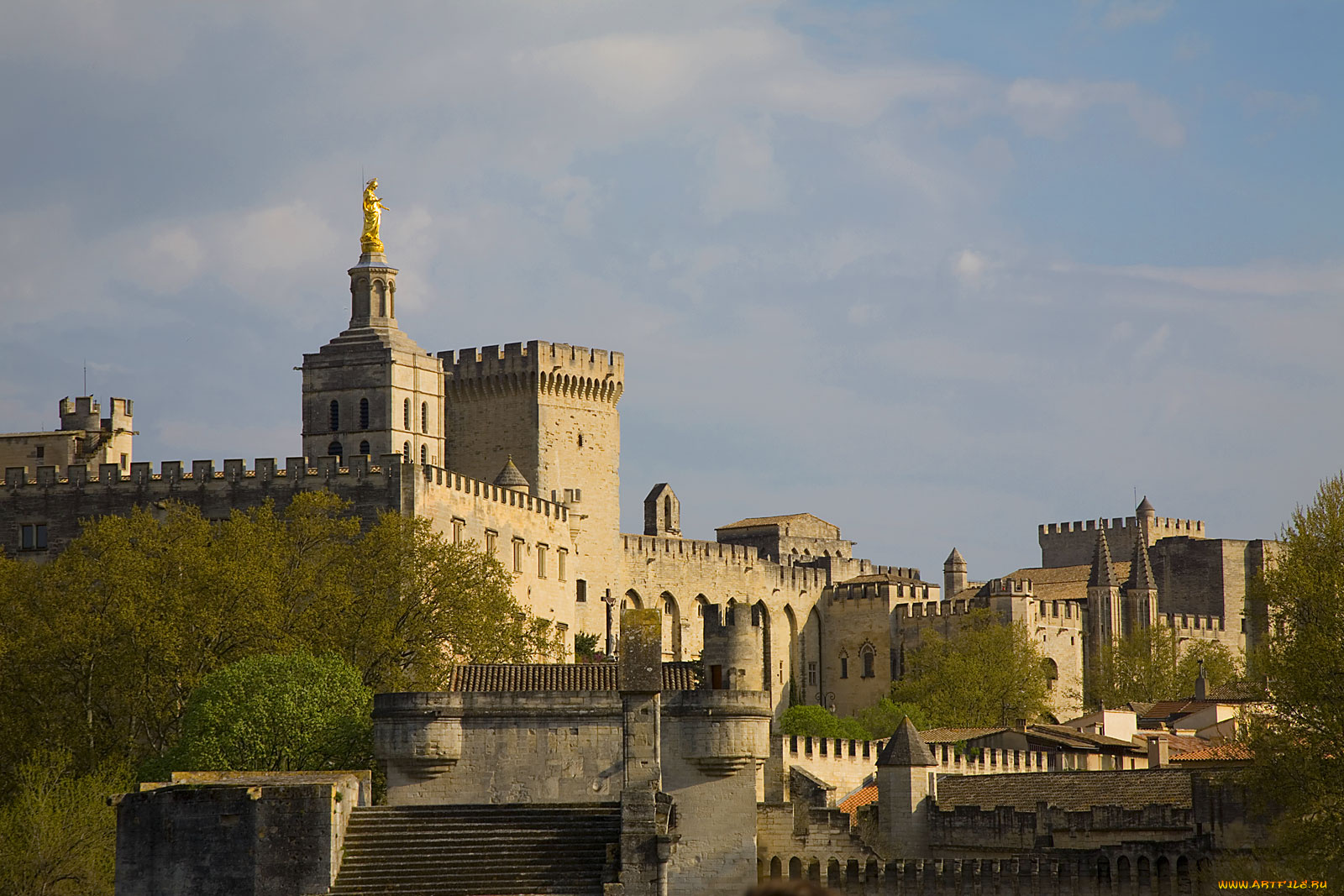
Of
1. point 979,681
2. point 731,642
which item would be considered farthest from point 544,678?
point 979,681

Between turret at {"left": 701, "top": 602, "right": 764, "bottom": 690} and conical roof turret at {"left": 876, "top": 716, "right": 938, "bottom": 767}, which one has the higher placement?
turret at {"left": 701, "top": 602, "right": 764, "bottom": 690}

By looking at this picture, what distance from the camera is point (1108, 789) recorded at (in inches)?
2483

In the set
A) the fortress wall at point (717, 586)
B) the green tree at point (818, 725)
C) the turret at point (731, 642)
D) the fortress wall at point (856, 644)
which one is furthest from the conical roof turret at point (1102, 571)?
the turret at point (731, 642)

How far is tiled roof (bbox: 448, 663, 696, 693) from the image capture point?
2124 inches

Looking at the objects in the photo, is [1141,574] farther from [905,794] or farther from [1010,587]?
[905,794]

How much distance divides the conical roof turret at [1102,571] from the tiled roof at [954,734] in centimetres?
3083

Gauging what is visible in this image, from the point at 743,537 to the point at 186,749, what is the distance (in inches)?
3089

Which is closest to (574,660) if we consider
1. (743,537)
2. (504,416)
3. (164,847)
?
(504,416)

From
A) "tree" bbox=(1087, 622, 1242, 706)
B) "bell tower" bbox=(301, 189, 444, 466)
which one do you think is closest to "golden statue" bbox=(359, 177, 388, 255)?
"bell tower" bbox=(301, 189, 444, 466)

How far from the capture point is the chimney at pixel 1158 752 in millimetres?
72375

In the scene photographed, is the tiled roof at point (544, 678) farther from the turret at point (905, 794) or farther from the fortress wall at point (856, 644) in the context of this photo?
the fortress wall at point (856, 644)

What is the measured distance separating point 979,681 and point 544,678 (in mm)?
46397

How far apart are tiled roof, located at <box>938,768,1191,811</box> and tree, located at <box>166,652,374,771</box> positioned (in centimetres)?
1724

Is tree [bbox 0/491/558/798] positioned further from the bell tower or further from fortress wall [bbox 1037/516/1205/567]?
fortress wall [bbox 1037/516/1205/567]
